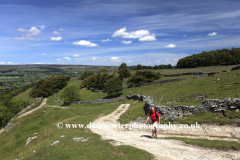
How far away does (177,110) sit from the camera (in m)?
17.4

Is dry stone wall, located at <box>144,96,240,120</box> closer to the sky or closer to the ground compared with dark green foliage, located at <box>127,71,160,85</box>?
closer to the ground

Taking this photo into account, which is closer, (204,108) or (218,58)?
(204,108)

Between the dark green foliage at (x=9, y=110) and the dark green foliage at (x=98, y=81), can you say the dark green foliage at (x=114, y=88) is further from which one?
the dark green foliage at (x=9, y=110)

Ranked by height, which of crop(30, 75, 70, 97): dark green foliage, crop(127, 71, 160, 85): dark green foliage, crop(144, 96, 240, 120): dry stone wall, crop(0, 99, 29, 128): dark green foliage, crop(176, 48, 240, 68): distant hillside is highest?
crop(176, 48, 240, 68): distant hillside

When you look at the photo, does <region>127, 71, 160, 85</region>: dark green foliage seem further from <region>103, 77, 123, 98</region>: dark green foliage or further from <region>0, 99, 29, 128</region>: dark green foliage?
<region>0, 99, 29, 128</region>: dark green foliage

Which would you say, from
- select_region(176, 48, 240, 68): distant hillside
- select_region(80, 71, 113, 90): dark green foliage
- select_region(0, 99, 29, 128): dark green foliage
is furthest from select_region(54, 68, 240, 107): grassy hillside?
select_region(0, 99, 29, 128): dark green foliage

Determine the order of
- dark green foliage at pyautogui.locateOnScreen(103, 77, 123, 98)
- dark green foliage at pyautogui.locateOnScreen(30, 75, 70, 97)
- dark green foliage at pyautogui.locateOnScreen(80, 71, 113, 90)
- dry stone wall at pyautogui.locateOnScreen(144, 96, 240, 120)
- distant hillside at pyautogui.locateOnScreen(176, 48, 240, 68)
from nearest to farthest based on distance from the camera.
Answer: dry stone wall at pyautogui.locateOnScreen(144, 96, 240, 120) → dark green foliage at pyautogui.locateOnScreen(103, 77, 123, 98) → dark green foliage at pyautogui.locateOnScreen(80, 71, 113, 90) → distant hillside at pyautogui.locateOnScreen(176, 48, 240, 68) → dark green foliage at pyautogui.locateOnScreen(30, 75, 70, 97)

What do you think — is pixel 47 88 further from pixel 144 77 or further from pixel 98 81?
pixel 144 77

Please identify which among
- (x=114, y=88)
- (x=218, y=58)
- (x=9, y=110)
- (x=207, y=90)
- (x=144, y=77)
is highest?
(x=218, y=58)


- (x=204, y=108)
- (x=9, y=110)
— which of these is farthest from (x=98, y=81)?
(x=204, y=108)

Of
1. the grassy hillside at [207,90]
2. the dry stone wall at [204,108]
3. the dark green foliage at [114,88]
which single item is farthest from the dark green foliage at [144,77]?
the dry stone wall at [204,108]

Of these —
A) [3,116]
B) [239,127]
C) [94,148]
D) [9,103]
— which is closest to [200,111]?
[239,127]

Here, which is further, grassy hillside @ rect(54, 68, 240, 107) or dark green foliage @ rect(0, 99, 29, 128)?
dark green foliage @ rect(0, 99, 29, 128)

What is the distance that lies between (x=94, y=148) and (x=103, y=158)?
6.61 feet
